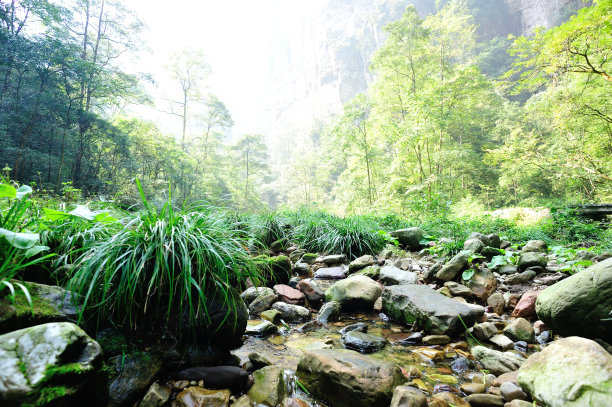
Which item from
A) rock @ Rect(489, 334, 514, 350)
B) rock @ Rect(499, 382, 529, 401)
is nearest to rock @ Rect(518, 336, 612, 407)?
rock @ Rect(499, 382, 529, 401)

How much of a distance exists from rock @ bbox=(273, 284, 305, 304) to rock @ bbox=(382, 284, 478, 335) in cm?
90

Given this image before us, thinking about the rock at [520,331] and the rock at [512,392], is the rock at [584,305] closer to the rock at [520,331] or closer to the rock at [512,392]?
the rock at [520,331]

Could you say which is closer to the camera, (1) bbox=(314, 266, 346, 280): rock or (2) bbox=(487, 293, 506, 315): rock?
(2) bbox=(487, 293, 506, 315): rock

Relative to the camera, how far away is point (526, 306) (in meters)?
2.21

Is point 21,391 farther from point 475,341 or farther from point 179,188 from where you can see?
point 179,188

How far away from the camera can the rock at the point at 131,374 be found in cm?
119

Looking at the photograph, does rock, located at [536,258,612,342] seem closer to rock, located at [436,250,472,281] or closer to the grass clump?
rock, located at [436,250,472,281]

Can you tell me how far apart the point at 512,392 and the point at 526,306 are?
1.31 meters

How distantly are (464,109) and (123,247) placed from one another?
17228 millimetres

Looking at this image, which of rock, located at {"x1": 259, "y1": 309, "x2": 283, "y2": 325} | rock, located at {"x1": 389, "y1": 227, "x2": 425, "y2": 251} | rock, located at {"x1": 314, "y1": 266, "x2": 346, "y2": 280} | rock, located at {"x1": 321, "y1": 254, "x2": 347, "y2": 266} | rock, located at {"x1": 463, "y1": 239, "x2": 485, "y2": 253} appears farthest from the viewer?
rock, located at {"x1": 389, "y1": 227, "x2": 425, "y2": 251}

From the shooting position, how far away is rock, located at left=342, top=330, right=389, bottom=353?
1898mm

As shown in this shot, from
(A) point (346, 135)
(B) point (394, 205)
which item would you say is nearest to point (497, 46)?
(A) point (346, 135)

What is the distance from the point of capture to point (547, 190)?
1608 centimetres

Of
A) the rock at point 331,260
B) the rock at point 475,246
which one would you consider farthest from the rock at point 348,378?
the rock at point 331,260
